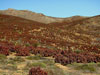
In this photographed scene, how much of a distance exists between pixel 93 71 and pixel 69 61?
232cm

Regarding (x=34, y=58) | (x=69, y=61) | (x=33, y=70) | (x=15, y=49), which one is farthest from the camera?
(x=15, y=49)

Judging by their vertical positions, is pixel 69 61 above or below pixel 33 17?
below

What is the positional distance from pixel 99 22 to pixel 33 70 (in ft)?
201

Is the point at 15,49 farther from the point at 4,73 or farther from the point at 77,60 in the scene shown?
the point at 4,73

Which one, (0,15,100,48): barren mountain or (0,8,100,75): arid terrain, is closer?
(0,8,100,75): arid terrain

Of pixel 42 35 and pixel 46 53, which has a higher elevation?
pixel 42 35

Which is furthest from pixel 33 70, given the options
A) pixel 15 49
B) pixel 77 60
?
pixel 15 49

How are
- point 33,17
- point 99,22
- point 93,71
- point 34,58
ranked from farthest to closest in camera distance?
point 33,17, point 99,22, point 34,58, point 93,71

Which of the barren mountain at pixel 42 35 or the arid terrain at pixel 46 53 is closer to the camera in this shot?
the arid terrain at pixel 46 53

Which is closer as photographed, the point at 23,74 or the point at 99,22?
the point at 23,74

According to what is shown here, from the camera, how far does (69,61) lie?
10.2 m

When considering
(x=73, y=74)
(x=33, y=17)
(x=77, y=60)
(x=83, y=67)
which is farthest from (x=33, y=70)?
(x=33, y=17)

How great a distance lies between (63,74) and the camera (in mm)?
6996

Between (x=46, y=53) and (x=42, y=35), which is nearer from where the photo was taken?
(x=46, y=53)
